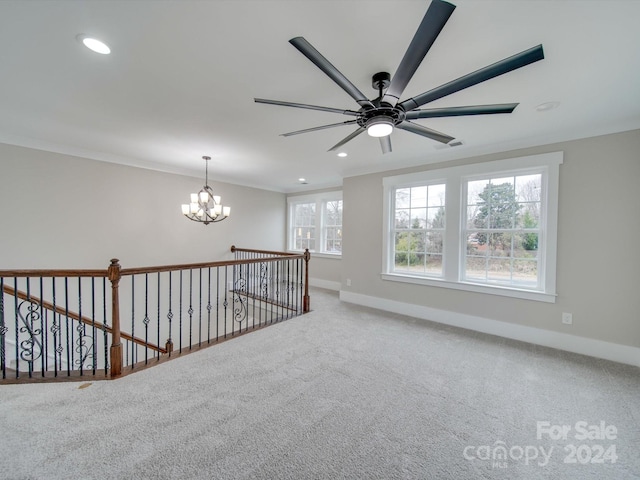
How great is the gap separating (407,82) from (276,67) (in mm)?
991

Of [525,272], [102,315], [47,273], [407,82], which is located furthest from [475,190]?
[102,315]

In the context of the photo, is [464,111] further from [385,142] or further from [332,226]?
[332,226]

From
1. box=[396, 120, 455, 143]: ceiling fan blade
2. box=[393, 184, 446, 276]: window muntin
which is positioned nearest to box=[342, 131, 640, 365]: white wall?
→ box=[393, 184, 446, 276]: window muntin

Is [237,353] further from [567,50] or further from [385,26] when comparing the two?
[567,50]

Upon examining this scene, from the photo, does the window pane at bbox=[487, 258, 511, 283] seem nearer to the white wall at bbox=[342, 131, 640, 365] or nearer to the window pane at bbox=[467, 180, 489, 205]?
the white wall at bbox=[342, 131, 640, 365]

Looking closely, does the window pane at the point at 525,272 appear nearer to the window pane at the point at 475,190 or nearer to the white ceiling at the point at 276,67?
the window pane at the point at 475,190

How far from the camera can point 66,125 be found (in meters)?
3.04

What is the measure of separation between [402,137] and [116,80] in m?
2.94

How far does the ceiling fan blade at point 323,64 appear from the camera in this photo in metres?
1.26

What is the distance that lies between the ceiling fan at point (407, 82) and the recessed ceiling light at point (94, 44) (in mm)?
1046

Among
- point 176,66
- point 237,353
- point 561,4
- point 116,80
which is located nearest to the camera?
point 561,4

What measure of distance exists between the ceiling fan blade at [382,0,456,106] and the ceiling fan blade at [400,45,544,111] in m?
0.18

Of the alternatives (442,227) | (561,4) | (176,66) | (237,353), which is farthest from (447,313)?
(176,66)

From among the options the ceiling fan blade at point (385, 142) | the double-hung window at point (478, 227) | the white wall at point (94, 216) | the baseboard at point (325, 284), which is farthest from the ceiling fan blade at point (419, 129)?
the white wall at point (94, 216)
